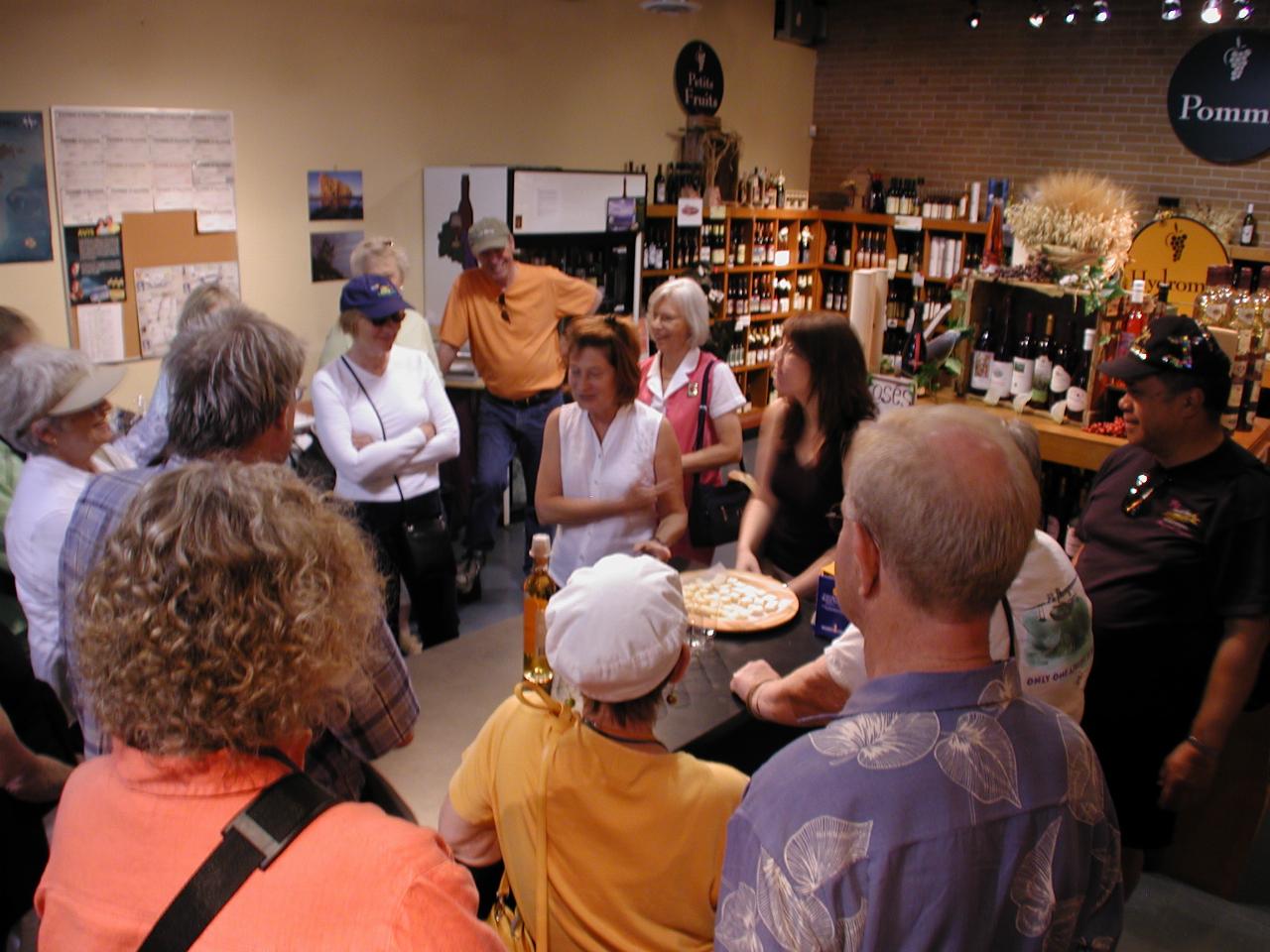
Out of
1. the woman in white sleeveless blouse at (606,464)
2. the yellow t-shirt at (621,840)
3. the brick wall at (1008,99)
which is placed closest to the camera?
the yellow t-shirt at (621,840)

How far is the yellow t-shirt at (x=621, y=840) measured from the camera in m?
1.36

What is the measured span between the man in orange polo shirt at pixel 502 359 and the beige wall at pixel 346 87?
103 cm

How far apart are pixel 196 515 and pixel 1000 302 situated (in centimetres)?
363

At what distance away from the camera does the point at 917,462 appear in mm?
1077

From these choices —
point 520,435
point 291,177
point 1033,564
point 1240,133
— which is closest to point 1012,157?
point 1240,133

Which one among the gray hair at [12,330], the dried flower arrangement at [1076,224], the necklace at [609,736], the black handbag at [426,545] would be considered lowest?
the black handbag at [426,545]

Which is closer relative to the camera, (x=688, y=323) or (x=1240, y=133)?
(x=688, y=323)

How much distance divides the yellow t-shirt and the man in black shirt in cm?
148

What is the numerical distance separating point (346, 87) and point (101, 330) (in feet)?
6.32

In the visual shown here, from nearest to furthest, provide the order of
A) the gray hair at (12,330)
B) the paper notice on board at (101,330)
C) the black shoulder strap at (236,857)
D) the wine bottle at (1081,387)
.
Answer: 1. the black shoulder strap at (236,857)
2. the gray hair at (12,330)
3. the wine bottle at (1081,387)
4. the paper notice on board at (101,330)

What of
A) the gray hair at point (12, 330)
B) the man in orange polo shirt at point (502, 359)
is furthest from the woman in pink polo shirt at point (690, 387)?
the gray hair at point (12, 330)

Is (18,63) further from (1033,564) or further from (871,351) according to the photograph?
(1033,564)

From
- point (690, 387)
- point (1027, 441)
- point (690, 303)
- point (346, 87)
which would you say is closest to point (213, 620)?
point (1027, 441)

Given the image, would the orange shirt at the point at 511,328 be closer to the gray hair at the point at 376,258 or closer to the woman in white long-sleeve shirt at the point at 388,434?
the gray hair at the point at 376,258
